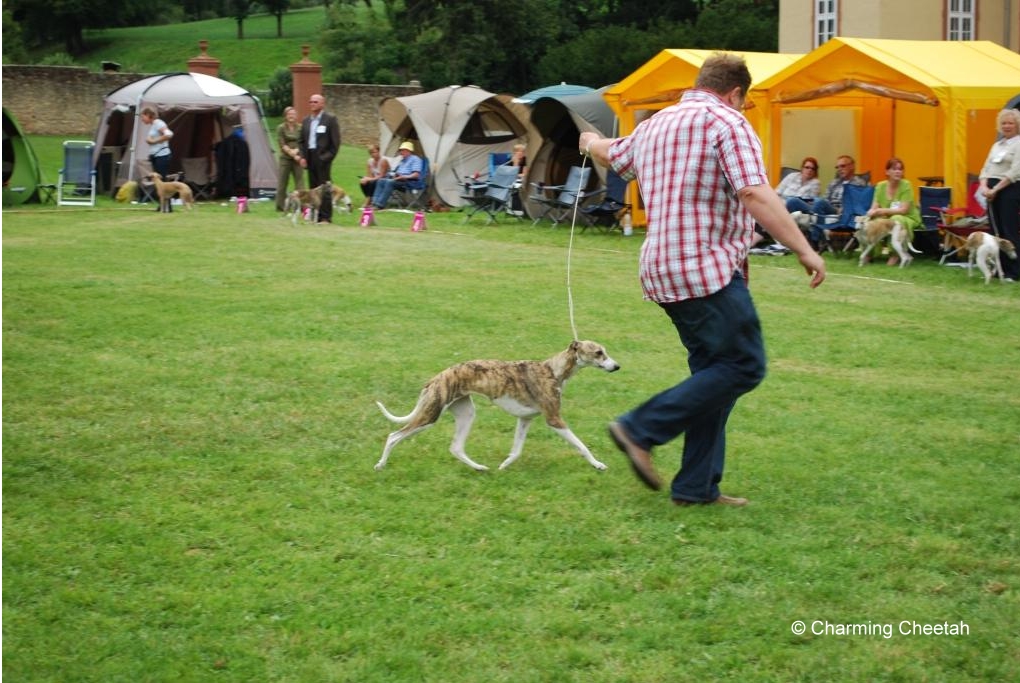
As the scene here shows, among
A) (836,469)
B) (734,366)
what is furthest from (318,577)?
(836,469)

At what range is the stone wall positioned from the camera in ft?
126

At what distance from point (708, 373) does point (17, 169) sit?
19.2m

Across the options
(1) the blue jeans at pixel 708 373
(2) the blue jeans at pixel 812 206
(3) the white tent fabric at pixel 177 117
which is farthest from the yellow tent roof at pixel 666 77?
(1) the blue jeans at pixel 708 373

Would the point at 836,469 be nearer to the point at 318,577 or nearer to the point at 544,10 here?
the point at 318,577

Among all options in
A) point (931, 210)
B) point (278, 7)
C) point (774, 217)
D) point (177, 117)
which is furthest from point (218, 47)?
point (774, 217)

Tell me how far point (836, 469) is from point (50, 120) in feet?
119

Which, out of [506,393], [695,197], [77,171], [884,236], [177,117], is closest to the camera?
[695,197]

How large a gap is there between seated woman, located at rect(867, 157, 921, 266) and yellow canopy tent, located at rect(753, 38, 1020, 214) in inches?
24.1

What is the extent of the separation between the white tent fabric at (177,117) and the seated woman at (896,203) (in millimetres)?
12664

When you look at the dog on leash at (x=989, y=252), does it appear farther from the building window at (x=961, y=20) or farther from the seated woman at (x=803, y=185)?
the building window at (x=961, y=20)

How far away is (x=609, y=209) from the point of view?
63.3 feet

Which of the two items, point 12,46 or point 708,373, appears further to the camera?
point 12,46

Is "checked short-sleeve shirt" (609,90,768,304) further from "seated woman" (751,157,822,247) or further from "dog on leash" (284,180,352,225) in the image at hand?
"dog on leash" (284,180,352,225)

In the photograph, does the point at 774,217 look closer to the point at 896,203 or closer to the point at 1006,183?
the point at 1006,183
